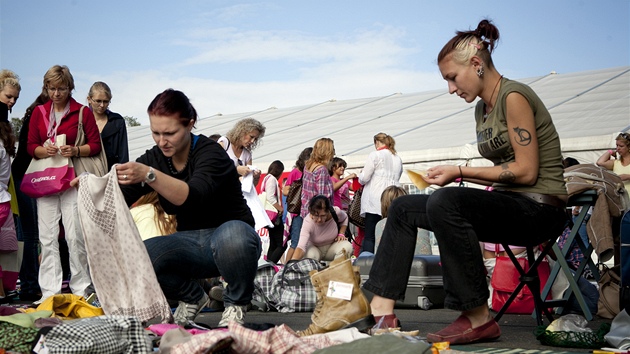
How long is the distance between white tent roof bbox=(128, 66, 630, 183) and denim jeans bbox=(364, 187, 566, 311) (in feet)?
23.2

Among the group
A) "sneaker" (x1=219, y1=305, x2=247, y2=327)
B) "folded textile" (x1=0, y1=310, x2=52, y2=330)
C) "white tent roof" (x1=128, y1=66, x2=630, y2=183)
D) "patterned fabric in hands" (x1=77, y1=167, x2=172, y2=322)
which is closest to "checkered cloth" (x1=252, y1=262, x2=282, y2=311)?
"sneaker" (x1=219, y1=305, x2=247, y2=327)

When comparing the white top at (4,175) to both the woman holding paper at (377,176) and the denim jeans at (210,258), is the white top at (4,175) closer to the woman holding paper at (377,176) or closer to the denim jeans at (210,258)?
the denim jeans at (210,258)

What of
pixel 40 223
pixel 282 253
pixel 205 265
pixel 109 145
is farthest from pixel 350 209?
pixel 205 265

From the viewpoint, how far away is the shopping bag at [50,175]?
6.59 metres

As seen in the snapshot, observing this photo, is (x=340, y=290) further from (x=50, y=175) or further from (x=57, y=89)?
(x=57, y=89)

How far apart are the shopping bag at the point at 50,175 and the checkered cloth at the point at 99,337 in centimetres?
381

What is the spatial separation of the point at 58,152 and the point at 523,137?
416cm

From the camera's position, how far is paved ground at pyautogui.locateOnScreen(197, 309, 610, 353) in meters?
3.80

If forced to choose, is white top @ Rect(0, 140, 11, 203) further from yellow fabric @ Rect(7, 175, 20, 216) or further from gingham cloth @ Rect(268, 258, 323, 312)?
gingham cloth @ Rect(268, 258, 323, 312)

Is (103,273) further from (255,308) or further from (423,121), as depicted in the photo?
(423,121)

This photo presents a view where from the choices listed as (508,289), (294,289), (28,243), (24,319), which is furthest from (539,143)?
(28,243)

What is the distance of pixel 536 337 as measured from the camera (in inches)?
157

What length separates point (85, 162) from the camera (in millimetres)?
6848

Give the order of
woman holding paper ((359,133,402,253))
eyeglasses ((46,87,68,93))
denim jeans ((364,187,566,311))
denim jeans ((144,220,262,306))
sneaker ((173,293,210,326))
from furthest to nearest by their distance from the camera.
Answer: woman holding paper ((359,133,402,253)) < eyeglasses ((46,87,68,93)) < sneaker ((173,293,210,326)) < denim jeans ((144,220,262,306)) < denim jeans ((364,187,566,311))
